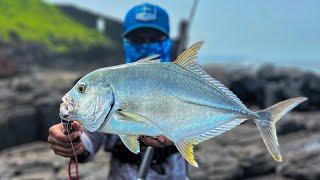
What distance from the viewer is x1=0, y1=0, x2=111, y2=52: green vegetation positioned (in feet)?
91.3

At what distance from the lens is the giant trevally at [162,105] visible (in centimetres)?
234

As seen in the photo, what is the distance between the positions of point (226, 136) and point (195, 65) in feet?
33.7

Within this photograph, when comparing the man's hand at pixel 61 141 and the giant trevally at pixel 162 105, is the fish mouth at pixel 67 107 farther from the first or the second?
the man's hand at pixel 61 141

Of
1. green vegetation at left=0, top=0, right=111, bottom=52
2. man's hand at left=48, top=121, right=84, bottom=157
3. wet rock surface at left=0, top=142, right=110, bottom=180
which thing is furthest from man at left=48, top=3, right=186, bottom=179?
green vegetation at left=0, top=0, right=111, bottom=52

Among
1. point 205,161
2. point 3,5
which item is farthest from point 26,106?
point 3,5

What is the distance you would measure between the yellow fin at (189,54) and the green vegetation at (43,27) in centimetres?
2323

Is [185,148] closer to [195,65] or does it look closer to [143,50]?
[195,65]

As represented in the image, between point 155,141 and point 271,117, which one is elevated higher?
point 271,117

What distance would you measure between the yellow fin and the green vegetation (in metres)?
23.2

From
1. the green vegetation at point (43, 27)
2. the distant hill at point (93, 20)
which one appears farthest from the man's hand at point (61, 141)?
the distant hill at point (93, 20)

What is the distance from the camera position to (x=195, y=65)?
2.57 meters

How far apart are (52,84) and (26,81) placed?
2.78 ft

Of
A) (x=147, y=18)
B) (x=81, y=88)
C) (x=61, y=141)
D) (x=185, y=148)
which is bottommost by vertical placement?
(x=61, y=141)

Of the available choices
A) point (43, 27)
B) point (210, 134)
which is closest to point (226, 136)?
point (210, 134)
